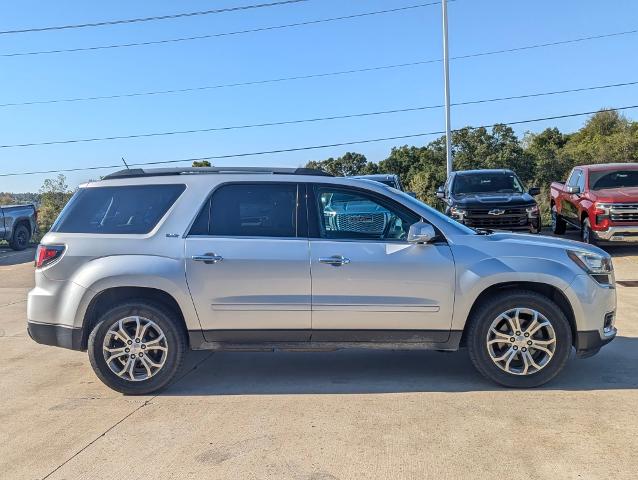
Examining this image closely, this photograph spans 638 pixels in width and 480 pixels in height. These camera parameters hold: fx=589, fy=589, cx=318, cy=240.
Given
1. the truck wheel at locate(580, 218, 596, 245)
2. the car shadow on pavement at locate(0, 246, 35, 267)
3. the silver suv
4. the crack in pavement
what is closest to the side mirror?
the silver suv

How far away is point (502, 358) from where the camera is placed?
16.1ft

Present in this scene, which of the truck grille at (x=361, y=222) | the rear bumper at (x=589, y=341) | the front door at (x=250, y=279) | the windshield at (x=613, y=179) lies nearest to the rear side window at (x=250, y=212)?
the front door at (x=250, y=279)

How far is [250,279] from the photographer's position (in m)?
4.91

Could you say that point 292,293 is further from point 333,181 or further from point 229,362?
point 229,362

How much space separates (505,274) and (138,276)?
306 centimetres

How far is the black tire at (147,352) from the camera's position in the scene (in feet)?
16.3

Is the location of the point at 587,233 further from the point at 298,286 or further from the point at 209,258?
the point at 209,258

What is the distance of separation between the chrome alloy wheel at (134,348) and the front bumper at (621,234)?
408 inches

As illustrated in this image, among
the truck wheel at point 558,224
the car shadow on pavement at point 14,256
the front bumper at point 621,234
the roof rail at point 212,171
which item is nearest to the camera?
the roof rail at point 212,171

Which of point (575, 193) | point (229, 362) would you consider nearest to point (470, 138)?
point (575, 193)

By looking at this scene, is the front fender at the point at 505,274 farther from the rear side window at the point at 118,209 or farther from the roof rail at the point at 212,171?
the rear side window at the point at 118,209

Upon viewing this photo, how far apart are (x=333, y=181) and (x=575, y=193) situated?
10030mm

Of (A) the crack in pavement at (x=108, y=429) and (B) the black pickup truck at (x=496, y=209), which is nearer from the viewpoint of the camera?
(A) the crack in pavement at (x=108, y=429)

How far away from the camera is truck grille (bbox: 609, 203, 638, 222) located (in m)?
12.1
